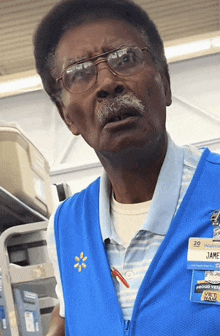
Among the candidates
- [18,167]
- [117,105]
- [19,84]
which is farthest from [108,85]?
[19,84]

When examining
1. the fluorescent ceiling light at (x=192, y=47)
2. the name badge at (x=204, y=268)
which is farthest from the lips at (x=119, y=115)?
the fluorescent ceiling light at (x=192, y=47)

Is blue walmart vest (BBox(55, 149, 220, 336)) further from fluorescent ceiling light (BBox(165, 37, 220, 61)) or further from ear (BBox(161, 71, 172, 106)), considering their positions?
fluorescent ceiling light (BBox(165, 37, 220, 61))

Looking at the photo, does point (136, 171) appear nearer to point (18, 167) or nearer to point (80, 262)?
point (80, 262)

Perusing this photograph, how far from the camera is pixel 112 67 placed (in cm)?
99

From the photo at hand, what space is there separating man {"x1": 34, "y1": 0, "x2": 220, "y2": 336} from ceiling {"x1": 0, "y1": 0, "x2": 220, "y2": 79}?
490 cm

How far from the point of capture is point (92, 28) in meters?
1.04

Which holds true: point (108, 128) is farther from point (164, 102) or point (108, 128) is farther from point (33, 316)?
point (33, 316)

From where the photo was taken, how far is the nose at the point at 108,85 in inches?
38.0

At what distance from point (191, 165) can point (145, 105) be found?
0.16 metres

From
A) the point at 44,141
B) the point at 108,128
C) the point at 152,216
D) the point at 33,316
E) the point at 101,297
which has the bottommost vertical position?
the point at 44,141

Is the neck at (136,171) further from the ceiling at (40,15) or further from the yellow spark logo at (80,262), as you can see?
the ceiling at (40,15)

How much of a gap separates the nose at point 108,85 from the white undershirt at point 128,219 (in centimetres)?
24

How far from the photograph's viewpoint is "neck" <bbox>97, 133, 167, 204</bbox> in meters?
1.00

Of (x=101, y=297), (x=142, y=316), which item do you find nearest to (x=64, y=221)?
(x=101, y=297)
